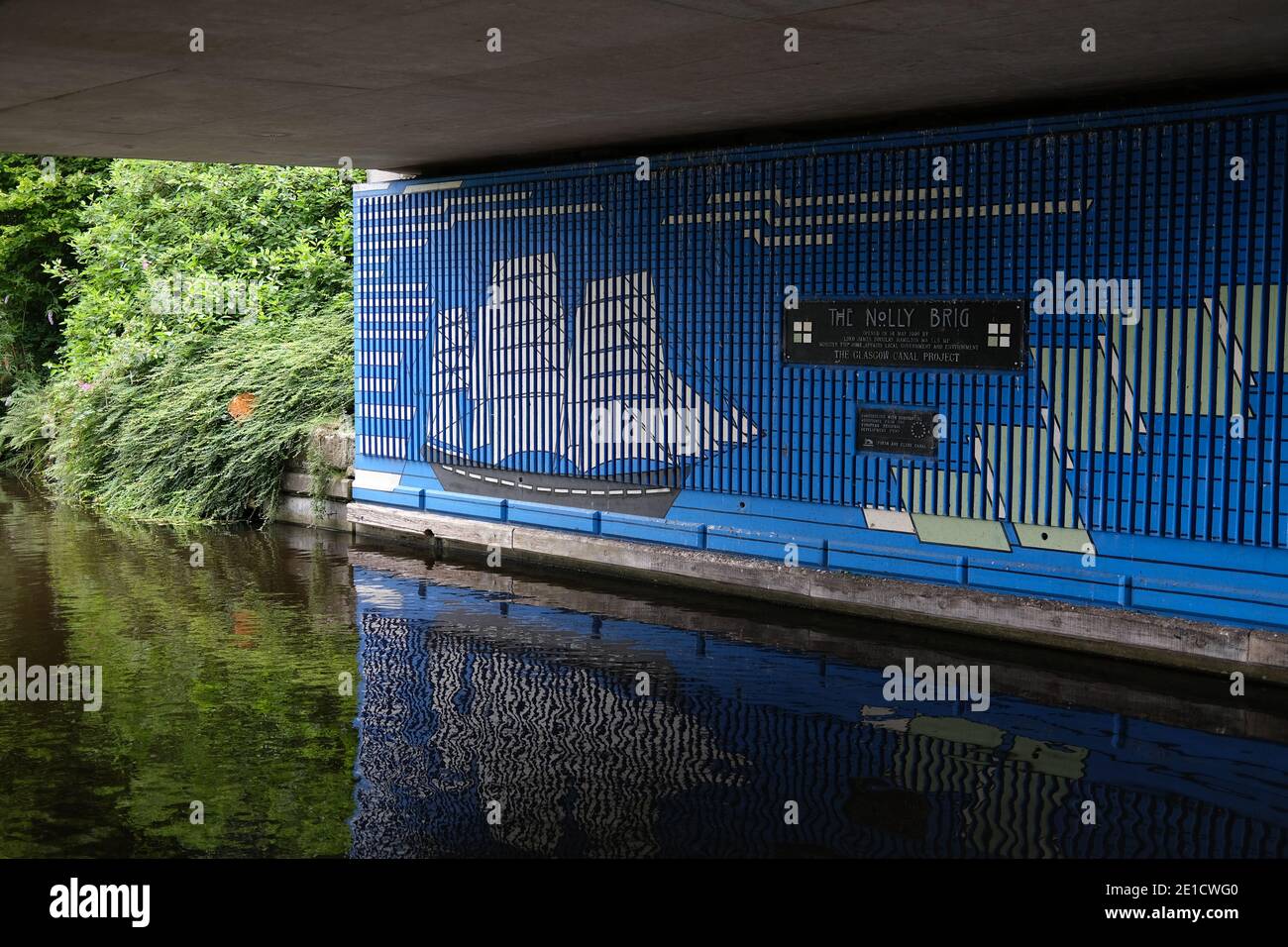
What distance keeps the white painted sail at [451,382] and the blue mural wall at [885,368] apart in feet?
0.10

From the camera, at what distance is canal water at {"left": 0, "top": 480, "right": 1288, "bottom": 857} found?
6012 millimetres

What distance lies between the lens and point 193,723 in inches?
306

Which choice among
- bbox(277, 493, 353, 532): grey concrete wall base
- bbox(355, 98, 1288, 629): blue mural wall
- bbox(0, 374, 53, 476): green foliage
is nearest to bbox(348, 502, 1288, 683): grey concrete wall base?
bbox(355, 98, 1288, 629): blue mural wall

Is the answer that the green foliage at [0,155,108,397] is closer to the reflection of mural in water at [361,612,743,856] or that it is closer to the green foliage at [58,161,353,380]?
the green foliage at [58,161,353,380]

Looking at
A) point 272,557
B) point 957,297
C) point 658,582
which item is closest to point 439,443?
point 272,557

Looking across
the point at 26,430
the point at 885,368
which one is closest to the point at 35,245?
the point at 26,430

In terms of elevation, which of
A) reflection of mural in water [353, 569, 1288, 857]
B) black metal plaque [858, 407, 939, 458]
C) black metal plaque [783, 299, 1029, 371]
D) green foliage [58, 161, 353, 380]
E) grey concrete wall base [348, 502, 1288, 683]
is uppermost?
green foliage [58, 161, 353, 380]

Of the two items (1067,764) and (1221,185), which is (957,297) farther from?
(1067,764)

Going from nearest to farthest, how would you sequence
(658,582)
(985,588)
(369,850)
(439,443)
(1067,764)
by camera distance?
(369,850) < (1067,764) < (985,588) < (658,582) < (439,443)

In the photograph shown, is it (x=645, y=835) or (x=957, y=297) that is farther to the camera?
(x=957, y=297)

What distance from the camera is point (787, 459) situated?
37.0 ft

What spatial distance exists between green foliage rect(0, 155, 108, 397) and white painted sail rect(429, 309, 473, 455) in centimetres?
1142

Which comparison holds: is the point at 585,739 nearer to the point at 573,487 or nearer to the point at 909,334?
the point at 909,334

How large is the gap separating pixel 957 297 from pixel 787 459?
6.58 ft
